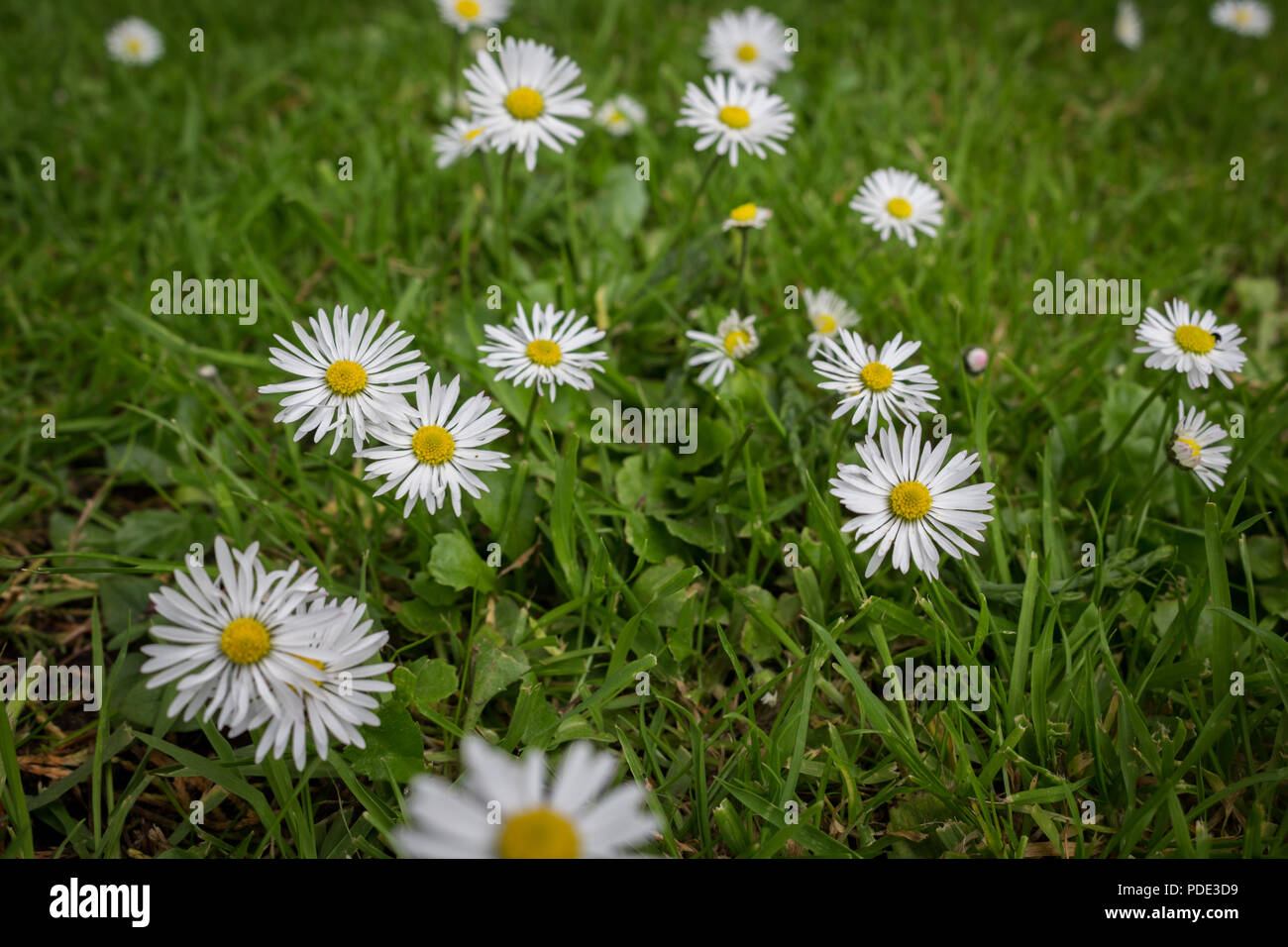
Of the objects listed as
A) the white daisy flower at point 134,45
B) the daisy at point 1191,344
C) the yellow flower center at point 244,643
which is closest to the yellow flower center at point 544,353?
the yellow flower center at point 244,643

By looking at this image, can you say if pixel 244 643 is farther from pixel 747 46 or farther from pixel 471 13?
pixel 747 46

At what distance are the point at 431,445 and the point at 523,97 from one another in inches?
39.6

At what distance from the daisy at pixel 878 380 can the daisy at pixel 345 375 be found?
824 mm

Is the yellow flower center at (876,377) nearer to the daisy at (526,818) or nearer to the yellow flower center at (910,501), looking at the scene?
the yellow flower center at (910,501)

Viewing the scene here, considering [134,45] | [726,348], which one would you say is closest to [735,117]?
[726,348]

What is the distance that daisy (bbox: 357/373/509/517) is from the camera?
1.68 metres

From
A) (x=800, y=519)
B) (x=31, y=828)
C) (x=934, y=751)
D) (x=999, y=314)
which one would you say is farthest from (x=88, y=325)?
(x=999, y=314)

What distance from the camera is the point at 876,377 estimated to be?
184 cm

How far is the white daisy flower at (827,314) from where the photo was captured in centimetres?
230

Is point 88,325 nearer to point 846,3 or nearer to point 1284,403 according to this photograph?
point 1284,403

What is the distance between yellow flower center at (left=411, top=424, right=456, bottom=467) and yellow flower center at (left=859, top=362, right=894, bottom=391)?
839 millimetres

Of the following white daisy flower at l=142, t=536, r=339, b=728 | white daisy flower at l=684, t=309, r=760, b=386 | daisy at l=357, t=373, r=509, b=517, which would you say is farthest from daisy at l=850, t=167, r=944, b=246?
white daisy flower at l=142, t=536, r=339, b=728

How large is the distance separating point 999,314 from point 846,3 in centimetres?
213

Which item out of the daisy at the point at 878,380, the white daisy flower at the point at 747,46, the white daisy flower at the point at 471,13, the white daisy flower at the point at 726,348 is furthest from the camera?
the white daisy flower at the point at 747,46
